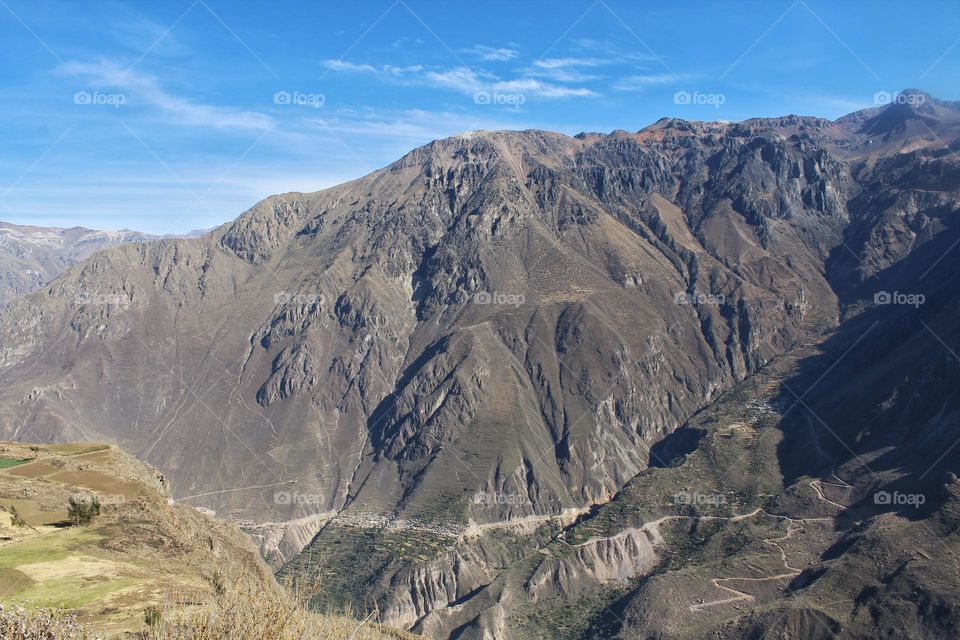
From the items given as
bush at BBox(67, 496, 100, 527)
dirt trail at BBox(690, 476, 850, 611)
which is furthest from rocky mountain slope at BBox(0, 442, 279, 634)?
dirt trail at BBox(690, 476, 850, 611)

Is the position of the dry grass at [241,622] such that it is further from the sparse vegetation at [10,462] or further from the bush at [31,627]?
the sparse vegetation at [10,462]

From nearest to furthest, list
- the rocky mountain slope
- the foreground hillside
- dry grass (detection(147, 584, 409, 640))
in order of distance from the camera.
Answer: dry grass (detection(147, 584, 409, 640)) → the foreground hillside → the rocky mountain slope

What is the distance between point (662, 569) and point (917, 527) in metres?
47.0

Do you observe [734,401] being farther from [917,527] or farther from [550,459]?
[917,527]

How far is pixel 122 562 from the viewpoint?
125 ft

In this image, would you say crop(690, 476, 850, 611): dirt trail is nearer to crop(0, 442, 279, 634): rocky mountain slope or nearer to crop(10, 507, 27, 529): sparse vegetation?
crop(0, 442, 279, 634): rocky mountain slope

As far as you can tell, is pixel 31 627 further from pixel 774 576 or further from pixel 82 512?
pixel 774 576

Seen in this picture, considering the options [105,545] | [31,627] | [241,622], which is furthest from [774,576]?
[31,627]

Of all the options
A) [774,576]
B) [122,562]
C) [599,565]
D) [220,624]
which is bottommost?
[599,565]

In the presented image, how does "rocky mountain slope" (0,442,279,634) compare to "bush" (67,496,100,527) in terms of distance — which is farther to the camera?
"bush" (67,496,100,527)

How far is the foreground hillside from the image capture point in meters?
17.6

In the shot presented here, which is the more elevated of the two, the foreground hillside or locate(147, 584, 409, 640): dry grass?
locate(147, 584, 409, 640): dry grass

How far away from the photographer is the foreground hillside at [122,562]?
17594 mm

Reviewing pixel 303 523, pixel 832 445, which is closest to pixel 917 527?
pixel 832 445
